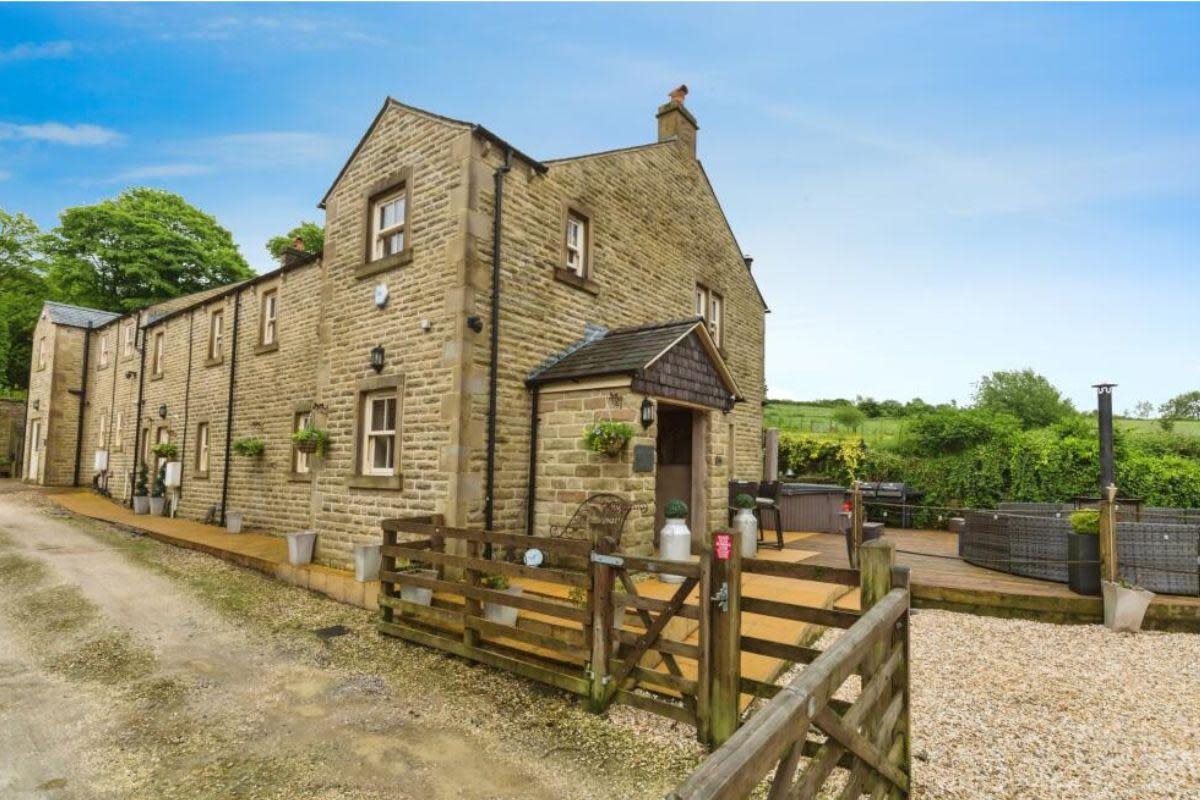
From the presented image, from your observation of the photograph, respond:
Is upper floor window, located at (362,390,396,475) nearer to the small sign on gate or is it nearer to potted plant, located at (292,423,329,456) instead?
potted plant, located at (292,423,329,456)

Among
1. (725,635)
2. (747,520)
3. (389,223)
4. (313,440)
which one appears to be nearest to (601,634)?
(725,635)

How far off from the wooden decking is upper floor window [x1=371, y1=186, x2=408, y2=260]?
9.11 metres

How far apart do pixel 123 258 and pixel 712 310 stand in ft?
122

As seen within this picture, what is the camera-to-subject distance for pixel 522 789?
11.6 feet

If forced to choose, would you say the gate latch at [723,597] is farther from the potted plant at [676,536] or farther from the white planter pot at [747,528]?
the white planter pot at [747,528]

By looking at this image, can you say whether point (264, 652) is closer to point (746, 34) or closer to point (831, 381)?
point (746, 34)

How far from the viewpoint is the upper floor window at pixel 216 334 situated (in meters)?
15.6

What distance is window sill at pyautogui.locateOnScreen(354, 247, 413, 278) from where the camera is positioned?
8961mm

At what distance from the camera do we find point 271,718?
4.53 meters

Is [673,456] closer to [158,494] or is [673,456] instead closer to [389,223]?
[389,223]

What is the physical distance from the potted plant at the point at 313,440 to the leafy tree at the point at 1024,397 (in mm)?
32311

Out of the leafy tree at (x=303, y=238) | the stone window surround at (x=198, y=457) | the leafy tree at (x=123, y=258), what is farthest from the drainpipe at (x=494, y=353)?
the leafy tree at (x=123, y=258)

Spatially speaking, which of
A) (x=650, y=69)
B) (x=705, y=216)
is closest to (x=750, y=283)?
(x=705, y=216)

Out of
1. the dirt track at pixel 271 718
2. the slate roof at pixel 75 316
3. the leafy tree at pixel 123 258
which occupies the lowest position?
the dirt track at pixel 271 718
